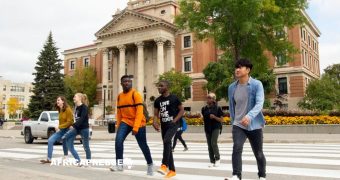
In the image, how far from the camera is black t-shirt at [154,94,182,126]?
6.97 m

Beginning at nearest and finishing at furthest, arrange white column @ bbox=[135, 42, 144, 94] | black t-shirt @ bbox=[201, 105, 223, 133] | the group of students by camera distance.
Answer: the group of students, black t-shirt @ bbox=[201, 105, 223, 133], white column @ bbox=[135, 42, 144, 94]

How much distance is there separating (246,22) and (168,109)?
1694cm

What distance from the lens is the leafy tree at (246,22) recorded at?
75.0ft

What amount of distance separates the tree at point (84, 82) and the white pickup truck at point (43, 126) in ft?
133

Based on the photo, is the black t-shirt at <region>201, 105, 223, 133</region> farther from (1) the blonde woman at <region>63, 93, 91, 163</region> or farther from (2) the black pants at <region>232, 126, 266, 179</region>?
(2) the black pants at <region>232, 126, 266, 179</region>

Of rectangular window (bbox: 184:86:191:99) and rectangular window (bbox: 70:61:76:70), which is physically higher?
rectangular window (bbox: 70:61:76:70)

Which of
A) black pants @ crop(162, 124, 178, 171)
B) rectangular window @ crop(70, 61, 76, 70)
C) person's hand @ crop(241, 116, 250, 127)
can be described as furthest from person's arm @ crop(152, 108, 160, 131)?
rectangular window @ crop(70, 61, 76, 70)

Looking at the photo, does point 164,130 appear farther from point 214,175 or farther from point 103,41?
point 103,41

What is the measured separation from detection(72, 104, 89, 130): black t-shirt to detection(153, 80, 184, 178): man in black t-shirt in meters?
2.21

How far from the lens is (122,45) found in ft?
178

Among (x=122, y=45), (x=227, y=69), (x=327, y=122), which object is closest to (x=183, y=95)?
(x=227, y=69)

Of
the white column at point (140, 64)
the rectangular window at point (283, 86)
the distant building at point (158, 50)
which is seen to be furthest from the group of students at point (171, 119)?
the white column at point (140, 64)

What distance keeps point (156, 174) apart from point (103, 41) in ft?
170

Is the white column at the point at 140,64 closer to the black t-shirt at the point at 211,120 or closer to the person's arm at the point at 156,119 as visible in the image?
the black t-shirt at the point at 211,120
